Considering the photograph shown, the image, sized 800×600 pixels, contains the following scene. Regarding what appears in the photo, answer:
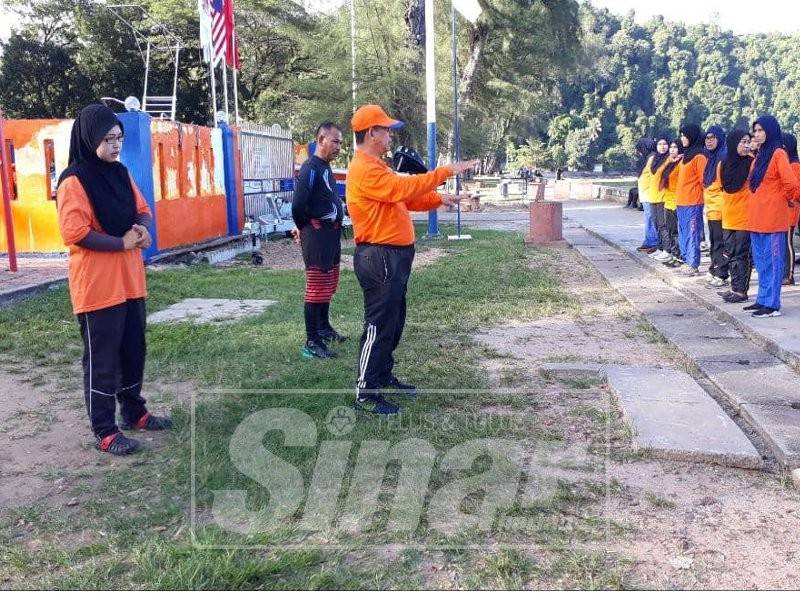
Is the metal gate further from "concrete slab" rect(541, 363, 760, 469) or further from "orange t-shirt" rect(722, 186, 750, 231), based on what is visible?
"concrete slab" rect(541, 363, 760, 469)

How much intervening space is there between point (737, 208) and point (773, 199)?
81 centimetres

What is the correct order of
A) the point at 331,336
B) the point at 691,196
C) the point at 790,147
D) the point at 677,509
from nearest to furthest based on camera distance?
1. the point at 677,509
2. the point at 331,336
3. the point at 790,147
4. the point at 691,196

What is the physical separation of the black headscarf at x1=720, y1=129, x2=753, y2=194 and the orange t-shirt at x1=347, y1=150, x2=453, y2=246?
443 centimetres

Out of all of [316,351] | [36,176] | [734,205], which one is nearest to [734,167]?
[734,205]

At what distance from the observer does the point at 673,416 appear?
457 centimetres

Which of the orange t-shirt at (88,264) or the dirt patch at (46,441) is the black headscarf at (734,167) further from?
the orange t-shirt at (88,264)

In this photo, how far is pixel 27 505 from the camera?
11.7 ft

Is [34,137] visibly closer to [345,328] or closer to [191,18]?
[345,328]

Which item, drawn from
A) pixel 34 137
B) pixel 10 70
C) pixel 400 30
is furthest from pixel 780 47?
pixel 34 137

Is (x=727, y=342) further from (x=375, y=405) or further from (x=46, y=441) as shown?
(x=46, y=441)

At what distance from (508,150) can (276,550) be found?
2208 inches

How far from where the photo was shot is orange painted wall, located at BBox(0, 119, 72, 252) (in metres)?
11.7

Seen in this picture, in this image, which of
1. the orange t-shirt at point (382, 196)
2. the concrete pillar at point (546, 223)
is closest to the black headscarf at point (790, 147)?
the concrete pillar at point (546, 223)

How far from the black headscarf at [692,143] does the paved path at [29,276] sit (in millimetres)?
8040
